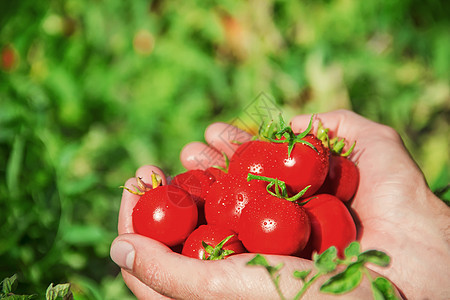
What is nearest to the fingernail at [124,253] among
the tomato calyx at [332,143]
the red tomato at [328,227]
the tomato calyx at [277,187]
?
the tomato calyx at [277,187]

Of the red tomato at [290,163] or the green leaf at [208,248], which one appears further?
the red tomato at [290,163]

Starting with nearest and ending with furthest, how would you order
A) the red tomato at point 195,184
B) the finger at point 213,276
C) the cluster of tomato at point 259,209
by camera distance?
the finger at point 213,276, the cluster of tomato at point 259,209, the red tomato at point 195,184

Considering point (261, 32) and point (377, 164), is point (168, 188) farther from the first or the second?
point (261, 32)

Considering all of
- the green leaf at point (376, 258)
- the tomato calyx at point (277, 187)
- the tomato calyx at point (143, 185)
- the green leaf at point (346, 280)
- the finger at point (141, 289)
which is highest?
the green leaf at point (376, 258)

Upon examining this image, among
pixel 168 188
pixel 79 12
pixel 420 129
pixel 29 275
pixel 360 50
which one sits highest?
pixel 79 12

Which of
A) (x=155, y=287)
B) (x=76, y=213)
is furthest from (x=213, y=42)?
(x=155, y=287)

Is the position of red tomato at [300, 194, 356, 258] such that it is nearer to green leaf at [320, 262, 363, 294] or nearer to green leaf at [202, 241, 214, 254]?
green leaf at [202, 241, 214, 254]

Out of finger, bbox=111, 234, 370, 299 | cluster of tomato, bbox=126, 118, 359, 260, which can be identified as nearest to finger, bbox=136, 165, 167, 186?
cluster of tomato, bbox=126, 118, 359, 260

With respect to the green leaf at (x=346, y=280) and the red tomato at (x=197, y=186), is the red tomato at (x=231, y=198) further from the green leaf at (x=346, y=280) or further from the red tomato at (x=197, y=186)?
the green leaf at (x=346, y=280)
